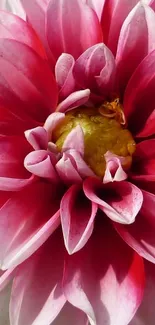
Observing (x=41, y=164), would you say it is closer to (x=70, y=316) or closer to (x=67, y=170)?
(x=67, y=170)

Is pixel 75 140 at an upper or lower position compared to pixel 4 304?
upper

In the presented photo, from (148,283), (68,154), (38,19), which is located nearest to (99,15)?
(38,19)

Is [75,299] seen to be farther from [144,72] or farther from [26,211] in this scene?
[144,72]

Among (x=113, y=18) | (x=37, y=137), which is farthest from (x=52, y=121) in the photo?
(x=113, y=18)

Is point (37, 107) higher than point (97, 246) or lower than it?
higher

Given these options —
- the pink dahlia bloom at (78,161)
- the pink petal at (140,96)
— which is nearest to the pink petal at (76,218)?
the pink dahlia bloom at (78,161)

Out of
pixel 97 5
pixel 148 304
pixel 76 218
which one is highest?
pixel 97 5
